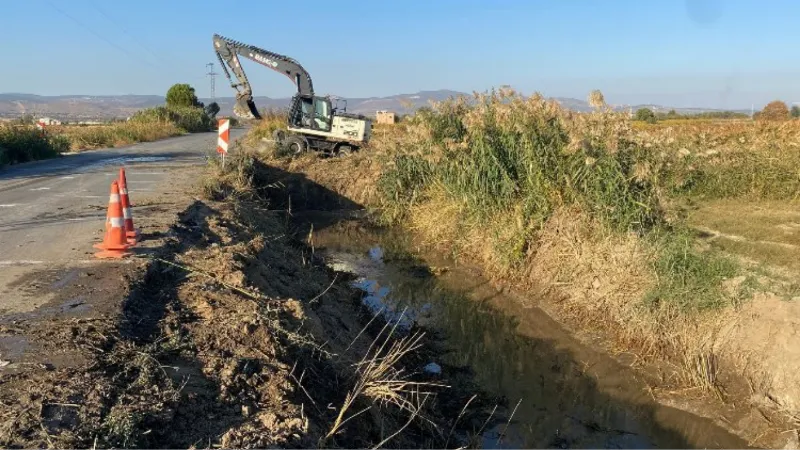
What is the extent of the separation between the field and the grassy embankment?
11934 mm

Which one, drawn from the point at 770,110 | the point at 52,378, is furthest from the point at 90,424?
the point at 770,110

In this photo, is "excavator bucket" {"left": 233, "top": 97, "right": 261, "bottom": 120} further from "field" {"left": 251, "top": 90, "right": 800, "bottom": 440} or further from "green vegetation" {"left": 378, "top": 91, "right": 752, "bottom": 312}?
"green vegetation" {"left": 378, "top": 91, "right": 752, "bottom": 312}

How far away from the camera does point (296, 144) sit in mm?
20812

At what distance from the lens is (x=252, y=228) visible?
10484mm

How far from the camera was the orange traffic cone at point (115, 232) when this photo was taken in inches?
281

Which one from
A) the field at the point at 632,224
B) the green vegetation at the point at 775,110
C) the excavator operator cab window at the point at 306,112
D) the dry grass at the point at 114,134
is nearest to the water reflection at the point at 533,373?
the field at the point at 632,224

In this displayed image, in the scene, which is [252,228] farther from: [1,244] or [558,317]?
[558,317]

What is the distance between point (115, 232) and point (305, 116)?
14.7 metres

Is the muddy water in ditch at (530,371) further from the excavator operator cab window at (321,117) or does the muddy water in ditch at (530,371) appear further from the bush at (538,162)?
the excavator operator cab window at (321,117)

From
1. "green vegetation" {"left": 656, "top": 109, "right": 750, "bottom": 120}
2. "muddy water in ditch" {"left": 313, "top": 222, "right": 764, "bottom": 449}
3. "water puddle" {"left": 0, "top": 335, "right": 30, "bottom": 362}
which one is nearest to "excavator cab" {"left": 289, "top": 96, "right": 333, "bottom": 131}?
"muddy water in ditch" {"left": 313, "top": 222, "right": 764, "bottom": 449}

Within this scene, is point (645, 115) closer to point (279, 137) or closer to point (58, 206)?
point (279, 137)

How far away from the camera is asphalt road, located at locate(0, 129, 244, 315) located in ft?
22.4

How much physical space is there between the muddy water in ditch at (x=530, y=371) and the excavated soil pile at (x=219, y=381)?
0.48 meters

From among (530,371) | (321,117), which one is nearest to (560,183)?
(530,371)
